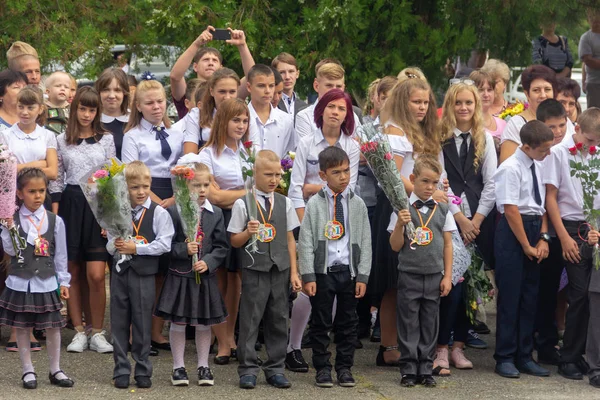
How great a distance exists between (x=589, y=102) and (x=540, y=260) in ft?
20.0

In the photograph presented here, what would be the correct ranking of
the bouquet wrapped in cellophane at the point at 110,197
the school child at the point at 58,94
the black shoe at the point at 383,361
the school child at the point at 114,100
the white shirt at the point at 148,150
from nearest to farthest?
the bouquet wrapped in cellophane at the point at 110,197 → the black shoe at the point at 383,361 → the white shirt at the point at 148,150 → the school child at the point at 114,100 → the school child at the point at 58,94

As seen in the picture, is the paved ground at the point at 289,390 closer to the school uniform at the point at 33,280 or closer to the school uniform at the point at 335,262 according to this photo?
the school uniform at the point at 335,262

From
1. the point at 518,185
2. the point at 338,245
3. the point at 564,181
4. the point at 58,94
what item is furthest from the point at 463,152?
the point at 58,94

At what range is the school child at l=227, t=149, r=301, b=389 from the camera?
7500mm

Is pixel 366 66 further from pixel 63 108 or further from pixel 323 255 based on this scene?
pixel 323 255

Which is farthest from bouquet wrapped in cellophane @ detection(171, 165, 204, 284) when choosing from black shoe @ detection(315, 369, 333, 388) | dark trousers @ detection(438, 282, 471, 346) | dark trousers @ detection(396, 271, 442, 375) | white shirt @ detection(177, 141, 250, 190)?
dark trousers @ detection(438, 282, 471, 346)

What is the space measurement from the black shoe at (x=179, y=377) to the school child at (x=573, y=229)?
2.81m

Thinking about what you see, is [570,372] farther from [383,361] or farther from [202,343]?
[202,343]

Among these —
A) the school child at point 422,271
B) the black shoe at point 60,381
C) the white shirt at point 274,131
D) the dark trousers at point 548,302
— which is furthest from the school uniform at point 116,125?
the dark trousers at point 548,302

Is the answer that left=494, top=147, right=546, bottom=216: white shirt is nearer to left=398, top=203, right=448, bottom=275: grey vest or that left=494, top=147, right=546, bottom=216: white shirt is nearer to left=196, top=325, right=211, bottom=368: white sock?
left=398, top=203, right=448, bottom=275: grey vest

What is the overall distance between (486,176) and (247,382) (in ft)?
8.19

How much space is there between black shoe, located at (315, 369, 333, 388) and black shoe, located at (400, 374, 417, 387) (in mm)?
512

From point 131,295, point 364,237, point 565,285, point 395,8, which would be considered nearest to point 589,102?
point 395,8

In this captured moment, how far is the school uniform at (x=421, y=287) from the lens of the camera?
7.65 meters
